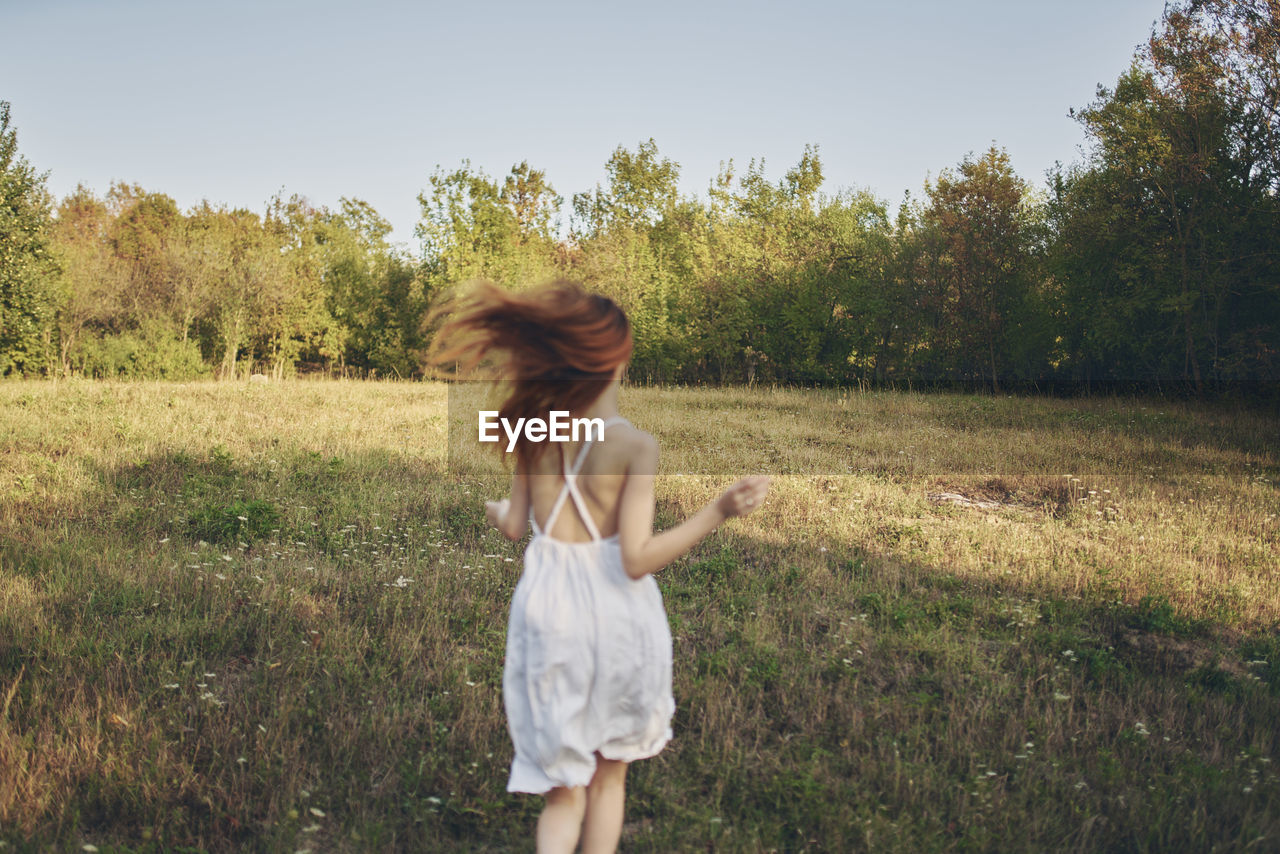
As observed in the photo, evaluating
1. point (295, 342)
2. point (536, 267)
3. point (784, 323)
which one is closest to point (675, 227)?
point (536, 267)

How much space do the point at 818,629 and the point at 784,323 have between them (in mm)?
26329

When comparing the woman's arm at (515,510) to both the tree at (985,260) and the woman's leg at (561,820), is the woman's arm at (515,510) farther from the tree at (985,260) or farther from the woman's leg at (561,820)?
the tree at (985,260)

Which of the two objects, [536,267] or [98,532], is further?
[536,267]

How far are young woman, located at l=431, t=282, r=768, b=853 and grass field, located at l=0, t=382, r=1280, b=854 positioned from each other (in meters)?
1.18

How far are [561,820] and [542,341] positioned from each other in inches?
65.1

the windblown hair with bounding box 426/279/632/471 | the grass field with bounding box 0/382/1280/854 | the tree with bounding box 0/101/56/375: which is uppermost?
the tree with bounding box 0/101/56/375

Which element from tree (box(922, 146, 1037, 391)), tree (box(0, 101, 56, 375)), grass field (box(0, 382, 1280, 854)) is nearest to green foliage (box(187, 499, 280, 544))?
grass field (box(0, 382, 1280, 854))

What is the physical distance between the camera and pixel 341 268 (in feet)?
132

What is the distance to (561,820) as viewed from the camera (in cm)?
274

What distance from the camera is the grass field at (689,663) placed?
147 inches

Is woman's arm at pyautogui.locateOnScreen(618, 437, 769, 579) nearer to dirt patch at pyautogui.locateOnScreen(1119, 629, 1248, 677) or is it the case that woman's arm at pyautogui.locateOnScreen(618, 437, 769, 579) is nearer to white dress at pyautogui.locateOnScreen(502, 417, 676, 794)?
white dress at pyautogui.locateOnScreen(502, 417, 676, 794)

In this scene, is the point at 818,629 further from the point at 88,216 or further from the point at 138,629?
the point at 88,216

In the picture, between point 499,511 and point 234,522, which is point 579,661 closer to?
point 499,511

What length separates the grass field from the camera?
3746 mm
